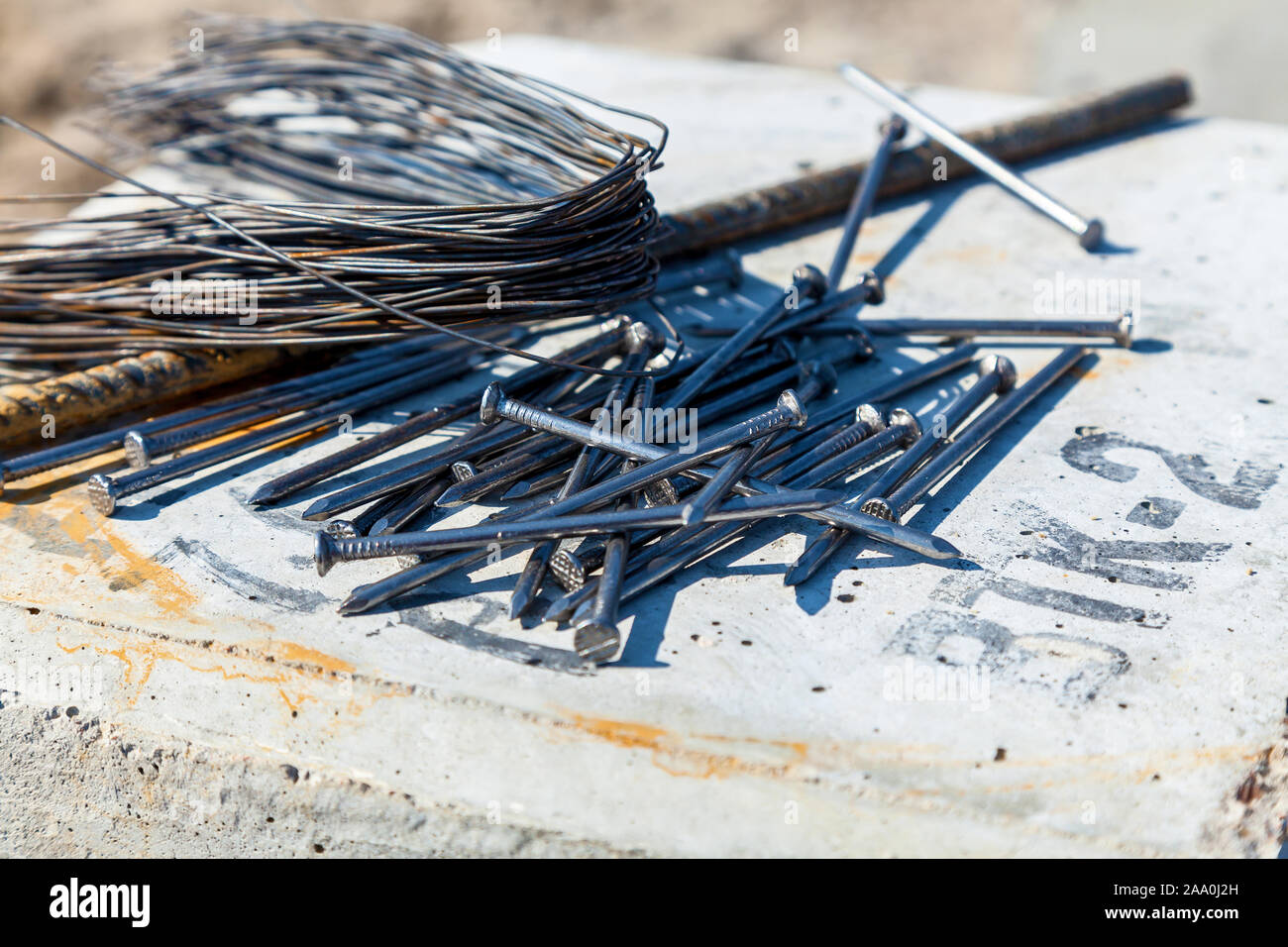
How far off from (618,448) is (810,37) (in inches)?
256

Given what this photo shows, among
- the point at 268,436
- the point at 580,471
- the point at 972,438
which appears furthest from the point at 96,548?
the point at 972,438

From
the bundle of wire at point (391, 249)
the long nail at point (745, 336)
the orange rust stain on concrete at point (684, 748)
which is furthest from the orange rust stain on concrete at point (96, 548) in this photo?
the long nail at point (745, 336)

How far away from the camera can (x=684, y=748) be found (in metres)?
1.63

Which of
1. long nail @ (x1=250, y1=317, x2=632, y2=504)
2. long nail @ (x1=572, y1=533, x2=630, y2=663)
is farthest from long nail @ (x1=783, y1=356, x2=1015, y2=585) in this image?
long nail @ (x1=250, y1=317, x2=632, y2=504)

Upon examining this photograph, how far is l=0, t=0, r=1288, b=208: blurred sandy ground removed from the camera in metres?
5.82

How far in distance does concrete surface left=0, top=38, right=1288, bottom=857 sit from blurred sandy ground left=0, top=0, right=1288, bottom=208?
420cm

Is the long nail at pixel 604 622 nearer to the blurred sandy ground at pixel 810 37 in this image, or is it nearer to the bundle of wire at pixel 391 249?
the bundle of wire at pixel 391 249

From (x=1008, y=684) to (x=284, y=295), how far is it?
169 cm

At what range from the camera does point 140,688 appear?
6.11 ft

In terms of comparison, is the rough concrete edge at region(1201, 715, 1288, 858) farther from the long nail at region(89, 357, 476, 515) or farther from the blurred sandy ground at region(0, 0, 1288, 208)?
the blurred sandy ground at region(0, 0, 1288, 208)

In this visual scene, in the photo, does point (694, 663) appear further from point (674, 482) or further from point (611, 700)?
point (674, 482)

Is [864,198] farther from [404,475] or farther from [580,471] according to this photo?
[404,475]

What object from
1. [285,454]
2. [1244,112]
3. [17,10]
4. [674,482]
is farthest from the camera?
[17,10]
